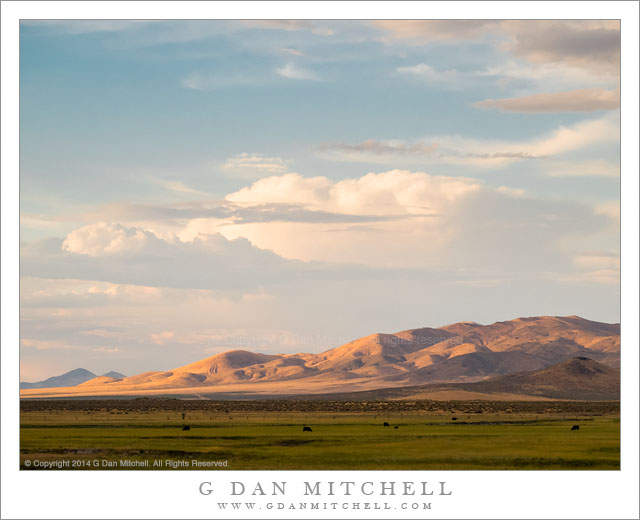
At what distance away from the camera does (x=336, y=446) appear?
6075cm

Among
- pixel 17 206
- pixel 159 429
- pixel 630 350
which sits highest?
pixel 17 206

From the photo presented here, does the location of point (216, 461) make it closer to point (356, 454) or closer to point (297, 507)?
point (356, 454)

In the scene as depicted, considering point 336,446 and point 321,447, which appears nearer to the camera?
point 321,447

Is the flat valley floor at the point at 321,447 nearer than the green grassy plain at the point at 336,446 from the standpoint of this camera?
Yes

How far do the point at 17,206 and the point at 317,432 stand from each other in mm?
35034

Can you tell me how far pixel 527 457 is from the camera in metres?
55.1

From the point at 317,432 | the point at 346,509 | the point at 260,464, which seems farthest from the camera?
the point at 317,432

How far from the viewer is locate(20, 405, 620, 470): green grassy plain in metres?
52.9

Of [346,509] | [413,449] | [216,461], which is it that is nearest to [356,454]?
[413,449]

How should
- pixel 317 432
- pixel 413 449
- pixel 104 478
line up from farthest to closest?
pixel 317 432 < pixel 413 449 < pixel 104 478

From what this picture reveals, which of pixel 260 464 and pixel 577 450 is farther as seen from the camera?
pixel 577 450

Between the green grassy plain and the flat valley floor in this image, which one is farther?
the green grassy plain

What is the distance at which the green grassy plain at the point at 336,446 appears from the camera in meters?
52.9

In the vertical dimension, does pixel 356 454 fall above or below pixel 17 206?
below
